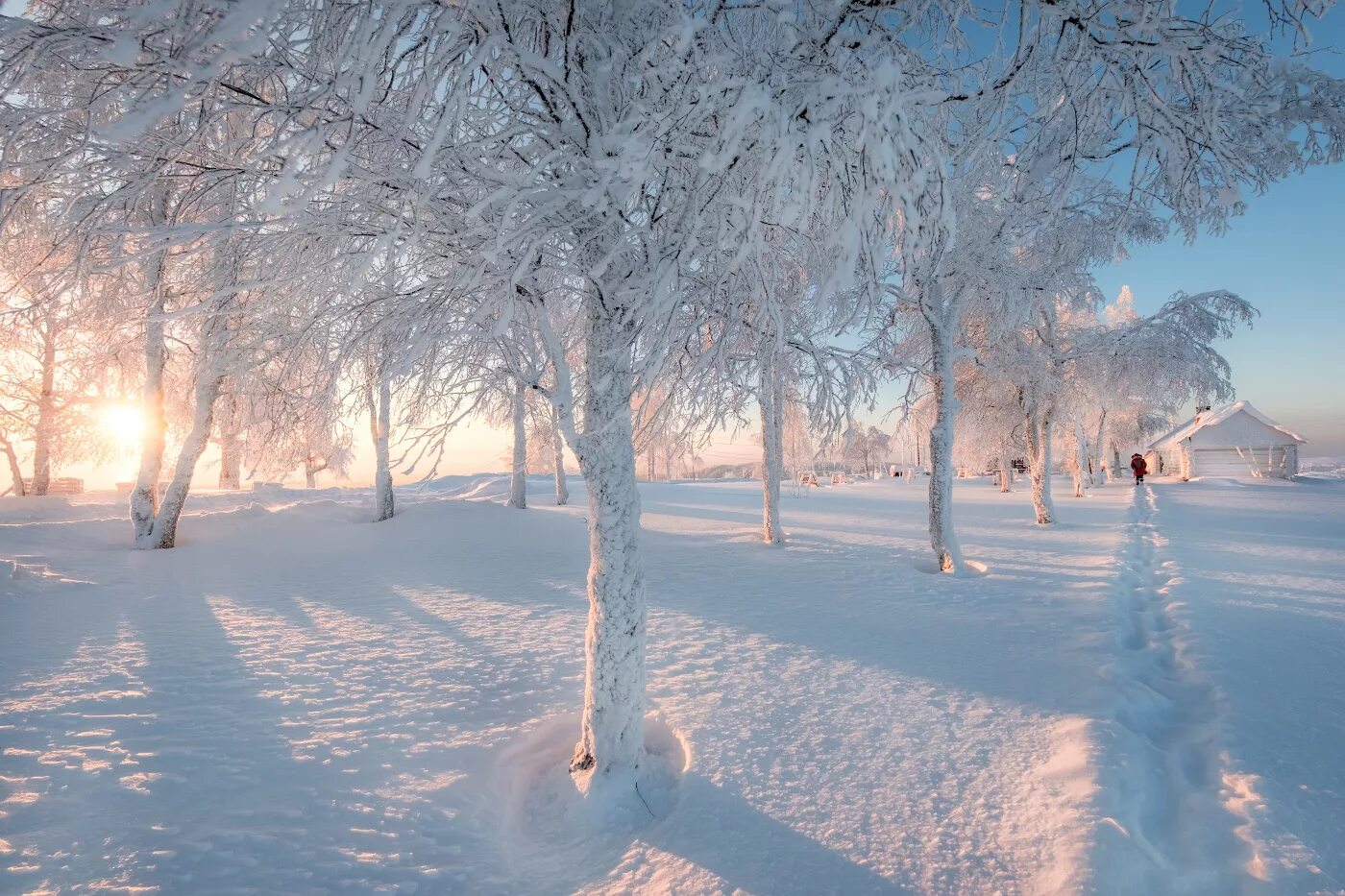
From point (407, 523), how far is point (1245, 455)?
41.9 meters

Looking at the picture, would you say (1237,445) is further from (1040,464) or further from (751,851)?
(751,851)

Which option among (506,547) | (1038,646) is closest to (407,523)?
(506,547)

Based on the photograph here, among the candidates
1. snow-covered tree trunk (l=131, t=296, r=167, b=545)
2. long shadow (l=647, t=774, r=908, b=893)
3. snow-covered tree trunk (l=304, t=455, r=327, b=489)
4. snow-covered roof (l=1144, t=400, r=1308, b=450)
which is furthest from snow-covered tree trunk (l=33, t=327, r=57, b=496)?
snow-covered roof (l=1144, t=400, r=1308, b=450)

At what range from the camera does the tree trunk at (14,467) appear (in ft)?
55.3

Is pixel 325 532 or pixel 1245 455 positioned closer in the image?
pixel 325 532

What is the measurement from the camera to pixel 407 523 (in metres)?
13.3

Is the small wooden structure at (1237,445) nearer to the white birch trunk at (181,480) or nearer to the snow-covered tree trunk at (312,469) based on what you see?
the white birch trunk at (181,480)

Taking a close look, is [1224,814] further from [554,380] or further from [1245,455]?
[1245,455]

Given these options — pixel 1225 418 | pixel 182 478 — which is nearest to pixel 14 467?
pixel 182 478

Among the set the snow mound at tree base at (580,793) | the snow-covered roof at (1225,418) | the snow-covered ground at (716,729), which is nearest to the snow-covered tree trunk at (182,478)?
the snow-covered ground at (716,729)

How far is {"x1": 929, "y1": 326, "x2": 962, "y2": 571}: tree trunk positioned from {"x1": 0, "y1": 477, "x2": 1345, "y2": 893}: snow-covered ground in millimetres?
862

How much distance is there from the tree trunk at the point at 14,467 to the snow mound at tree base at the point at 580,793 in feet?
71.4

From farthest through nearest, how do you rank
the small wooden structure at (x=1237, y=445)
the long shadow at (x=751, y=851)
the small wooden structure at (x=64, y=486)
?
the small wooden structure at (x=1237, y=445) < the small wooden structure at (x=64, y=486) < the long shadow at (x=751, y=851)

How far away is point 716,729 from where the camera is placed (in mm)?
4332
